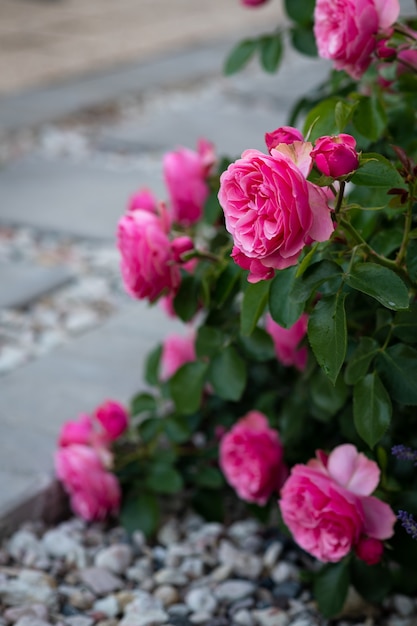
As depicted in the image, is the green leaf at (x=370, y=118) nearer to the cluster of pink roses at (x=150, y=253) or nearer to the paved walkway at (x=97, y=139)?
the cluster of pink roses at (x=150, y=253)

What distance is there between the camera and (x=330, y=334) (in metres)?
0.93

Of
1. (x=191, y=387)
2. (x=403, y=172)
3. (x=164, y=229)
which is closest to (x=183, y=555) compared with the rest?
(x=191, y=387)

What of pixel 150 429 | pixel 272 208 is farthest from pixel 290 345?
pixel 272 208

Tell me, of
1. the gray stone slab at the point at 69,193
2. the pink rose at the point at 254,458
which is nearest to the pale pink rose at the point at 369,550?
the pink rose at the point at 254,458

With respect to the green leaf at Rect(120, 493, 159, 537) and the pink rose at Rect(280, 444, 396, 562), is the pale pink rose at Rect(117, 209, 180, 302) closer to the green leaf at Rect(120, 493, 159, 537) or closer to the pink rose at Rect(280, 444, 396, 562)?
the pink rose at Rect(280, 444, 396, 562)

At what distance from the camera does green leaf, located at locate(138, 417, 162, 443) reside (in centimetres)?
152

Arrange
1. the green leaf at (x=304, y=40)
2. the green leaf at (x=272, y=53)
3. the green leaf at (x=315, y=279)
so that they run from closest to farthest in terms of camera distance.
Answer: the green leaf at (x=315, y=279) → the green leaf at (x=304, y=40) → the green leaf at (x=272, y=53)

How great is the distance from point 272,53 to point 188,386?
0.61 meters

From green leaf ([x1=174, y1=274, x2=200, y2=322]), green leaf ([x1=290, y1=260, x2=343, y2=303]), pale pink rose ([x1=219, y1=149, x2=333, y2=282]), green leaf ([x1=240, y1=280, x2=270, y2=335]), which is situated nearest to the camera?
pale pink rose ([x1=219, y1=149, x2=333, y2=282])

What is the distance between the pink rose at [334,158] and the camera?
86 cm

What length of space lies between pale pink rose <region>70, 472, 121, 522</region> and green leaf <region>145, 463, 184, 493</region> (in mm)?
56

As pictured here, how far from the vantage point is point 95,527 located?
156 centimetres

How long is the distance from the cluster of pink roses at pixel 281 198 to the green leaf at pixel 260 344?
0.42 meters

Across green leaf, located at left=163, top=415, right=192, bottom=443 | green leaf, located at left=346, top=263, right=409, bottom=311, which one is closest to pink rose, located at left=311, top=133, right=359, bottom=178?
green leaf, located at left=346, top=263, right=409, bottom=311
